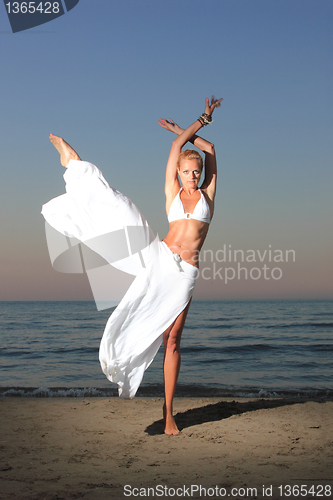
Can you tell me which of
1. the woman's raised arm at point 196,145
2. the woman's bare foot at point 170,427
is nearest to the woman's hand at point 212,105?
the woman's raised arm at point 196,145

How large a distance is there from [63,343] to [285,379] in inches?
349

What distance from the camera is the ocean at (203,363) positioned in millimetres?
7336

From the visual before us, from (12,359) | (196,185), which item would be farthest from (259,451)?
(12,359)

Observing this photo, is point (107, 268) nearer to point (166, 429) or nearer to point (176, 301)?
point (176, 301)

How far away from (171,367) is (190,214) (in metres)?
1.60

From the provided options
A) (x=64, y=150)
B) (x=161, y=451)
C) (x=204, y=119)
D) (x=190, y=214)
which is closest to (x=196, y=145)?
(x=204, y=119)

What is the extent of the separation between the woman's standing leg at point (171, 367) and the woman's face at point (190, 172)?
4.54 ft

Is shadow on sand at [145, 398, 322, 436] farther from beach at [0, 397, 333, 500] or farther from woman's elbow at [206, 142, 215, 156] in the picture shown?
woman's elbow at [206, 142, 215, 156]

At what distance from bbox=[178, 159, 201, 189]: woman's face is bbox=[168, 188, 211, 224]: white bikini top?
160 millimetres

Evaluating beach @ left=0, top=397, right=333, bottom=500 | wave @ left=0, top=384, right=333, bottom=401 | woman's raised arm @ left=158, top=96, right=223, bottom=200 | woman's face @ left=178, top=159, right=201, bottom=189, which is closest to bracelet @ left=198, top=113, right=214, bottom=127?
woman's raised arm @ left=158, top=96, right=223, bottom=200

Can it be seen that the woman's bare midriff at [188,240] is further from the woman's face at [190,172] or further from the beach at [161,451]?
the beach at [161,451]

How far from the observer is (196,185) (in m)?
4.26

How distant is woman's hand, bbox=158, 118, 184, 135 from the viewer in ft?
14.8

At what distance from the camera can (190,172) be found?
13.7 ft
